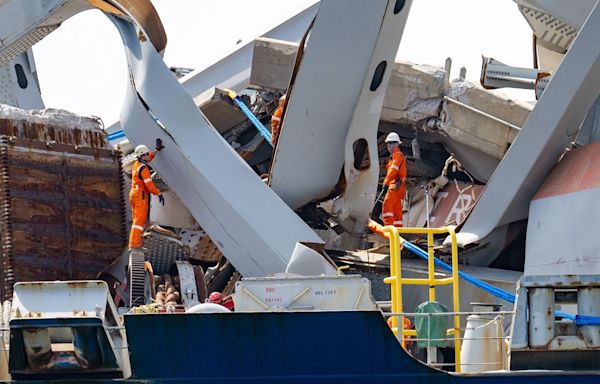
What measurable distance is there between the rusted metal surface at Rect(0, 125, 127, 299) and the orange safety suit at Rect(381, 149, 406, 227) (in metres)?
2.85

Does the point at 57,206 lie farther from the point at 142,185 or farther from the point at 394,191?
the point at 394,191

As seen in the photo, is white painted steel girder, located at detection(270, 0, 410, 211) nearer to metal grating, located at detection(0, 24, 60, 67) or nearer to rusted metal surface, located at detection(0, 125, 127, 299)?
rusted metal surface, located at detection(0, 125, 127, 299)

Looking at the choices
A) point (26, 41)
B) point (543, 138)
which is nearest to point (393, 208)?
point (543, 138)

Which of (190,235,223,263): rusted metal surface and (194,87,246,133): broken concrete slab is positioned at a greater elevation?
(194,87,246,133): broken concrete slab

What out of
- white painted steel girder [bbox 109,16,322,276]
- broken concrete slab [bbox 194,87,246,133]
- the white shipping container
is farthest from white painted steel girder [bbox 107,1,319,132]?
the white shipping container

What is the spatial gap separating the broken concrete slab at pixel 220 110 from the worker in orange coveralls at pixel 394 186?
261cm

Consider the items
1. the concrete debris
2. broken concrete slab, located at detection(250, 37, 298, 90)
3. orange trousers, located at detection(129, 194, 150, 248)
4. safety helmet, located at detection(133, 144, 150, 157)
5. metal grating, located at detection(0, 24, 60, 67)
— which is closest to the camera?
the concrete debris

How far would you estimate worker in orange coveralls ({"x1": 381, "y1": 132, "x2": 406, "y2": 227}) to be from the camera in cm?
1432

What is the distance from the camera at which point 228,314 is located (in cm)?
948

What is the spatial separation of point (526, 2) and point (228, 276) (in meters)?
4.46

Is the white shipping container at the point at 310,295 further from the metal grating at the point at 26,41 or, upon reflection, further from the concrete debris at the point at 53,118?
the metal grating at the point at 26,41

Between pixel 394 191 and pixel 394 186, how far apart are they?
0.18 feet

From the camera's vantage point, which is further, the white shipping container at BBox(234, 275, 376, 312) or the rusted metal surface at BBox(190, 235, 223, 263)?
the rusted metal surface at BBox(190, 235, 223, 263)

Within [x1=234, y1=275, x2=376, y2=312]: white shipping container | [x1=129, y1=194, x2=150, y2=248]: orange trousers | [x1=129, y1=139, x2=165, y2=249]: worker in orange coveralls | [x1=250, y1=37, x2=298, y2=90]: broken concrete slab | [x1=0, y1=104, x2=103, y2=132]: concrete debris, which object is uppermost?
[x1=250, y1=37, x2=298, y2=90]: broken concrete slab
